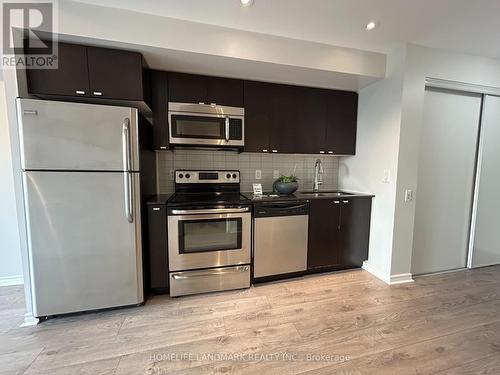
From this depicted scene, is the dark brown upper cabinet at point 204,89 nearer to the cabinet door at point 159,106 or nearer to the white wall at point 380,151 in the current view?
the cabinet door at point 159,106

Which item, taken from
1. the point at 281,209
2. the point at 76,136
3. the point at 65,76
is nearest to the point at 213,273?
the point at 281,209

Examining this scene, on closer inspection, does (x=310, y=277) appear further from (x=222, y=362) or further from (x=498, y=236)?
(x=498, y=236)

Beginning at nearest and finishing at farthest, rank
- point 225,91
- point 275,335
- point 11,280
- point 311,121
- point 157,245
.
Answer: point 275,335 → point 157,245 → point 11,280 → point 225,91 → point 311,121

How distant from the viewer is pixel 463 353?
1.64 m

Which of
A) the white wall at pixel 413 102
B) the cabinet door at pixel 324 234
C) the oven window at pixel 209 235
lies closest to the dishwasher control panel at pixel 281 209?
the cabinet door at pixel 324 234

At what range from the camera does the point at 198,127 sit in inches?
99.1

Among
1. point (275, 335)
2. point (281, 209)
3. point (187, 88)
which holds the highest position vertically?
point (187, 88)

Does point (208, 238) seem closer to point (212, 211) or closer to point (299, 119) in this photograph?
point (212, 211)

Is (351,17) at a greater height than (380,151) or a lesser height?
greater

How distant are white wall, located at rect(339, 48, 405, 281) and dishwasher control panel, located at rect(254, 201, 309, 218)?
3.03 ft

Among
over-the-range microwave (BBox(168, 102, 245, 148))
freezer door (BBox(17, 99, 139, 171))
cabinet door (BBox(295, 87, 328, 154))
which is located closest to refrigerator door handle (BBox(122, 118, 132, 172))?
freezer door (BBox(17, 99, 139, 171))

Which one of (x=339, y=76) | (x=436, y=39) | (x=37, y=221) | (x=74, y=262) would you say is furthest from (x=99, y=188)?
(x=436, y=39)

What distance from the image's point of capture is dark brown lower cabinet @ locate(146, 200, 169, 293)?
2.22 m

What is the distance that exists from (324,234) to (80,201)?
2.51m
